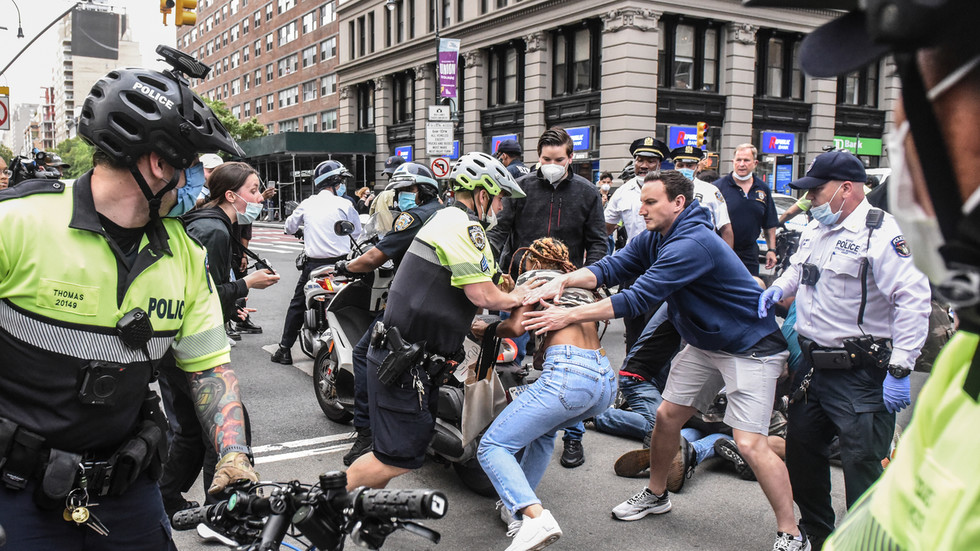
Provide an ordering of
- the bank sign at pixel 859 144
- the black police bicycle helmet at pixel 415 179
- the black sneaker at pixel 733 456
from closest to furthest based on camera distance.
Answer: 1. the black sneaker at pixel 733 456
2. the black police bicycle helmet at pixel 415 179
3. the bank sign at pixel 859 144

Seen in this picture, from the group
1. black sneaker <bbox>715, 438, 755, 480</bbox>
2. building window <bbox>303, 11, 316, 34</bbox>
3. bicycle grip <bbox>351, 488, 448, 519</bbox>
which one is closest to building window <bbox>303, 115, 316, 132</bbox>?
building window <bbox>303, 11, 316, 34</bbox>

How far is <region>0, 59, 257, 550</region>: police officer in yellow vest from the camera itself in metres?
2.07

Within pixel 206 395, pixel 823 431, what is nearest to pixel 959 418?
pixel 206 395

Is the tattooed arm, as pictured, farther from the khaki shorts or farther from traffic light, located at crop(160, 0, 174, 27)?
traffic light, located at crop(160, 0, 174, 27)

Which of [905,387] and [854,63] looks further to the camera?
[905,387]

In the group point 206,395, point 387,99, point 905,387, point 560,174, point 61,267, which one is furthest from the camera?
point 387,99

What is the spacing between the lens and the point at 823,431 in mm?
3916

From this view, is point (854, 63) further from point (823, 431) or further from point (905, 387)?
point (823, 431)

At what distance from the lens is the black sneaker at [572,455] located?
17.4 feet

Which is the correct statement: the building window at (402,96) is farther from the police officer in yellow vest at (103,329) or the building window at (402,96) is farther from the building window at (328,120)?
the police officer in yellow vest at (103,329)

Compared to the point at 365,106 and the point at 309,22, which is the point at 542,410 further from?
the point at 309,22

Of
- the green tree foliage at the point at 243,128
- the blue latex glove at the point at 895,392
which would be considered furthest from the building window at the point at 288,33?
the blue latex glove at the point at 895,392

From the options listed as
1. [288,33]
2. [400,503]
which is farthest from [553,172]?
[288,33]

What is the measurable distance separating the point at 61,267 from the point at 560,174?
186 inches
